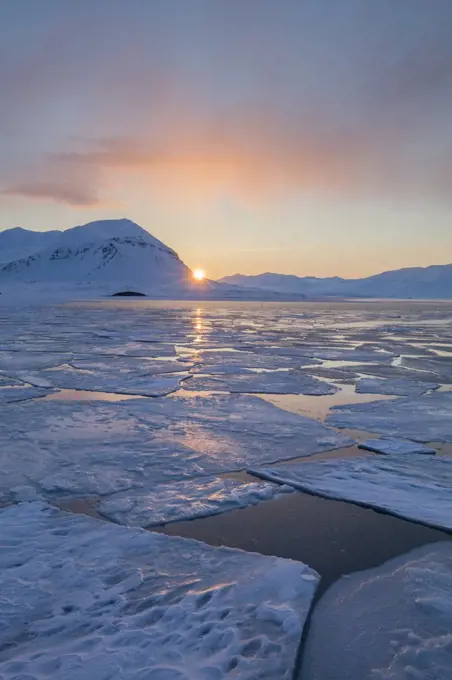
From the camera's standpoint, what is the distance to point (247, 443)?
4.16 m

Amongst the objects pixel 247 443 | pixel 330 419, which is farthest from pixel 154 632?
pixel 330 419

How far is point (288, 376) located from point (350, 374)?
1090 mm

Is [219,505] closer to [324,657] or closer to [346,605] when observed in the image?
[346,605]

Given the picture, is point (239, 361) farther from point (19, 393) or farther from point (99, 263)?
point (99, 263)

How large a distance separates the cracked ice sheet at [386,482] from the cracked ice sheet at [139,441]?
37cm

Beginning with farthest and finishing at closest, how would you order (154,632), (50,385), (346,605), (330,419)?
(50,385) < (330,419) < (346,605) < (154,632)

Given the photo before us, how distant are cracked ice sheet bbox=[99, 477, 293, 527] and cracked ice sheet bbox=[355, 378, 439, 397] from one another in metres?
3.56

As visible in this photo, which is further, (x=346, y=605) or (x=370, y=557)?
(x=370, y=557)

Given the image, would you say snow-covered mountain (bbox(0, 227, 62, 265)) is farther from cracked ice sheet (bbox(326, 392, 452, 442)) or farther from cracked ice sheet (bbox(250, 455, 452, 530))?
cracked ice sheet (bbox(250, 455, 452, 530))

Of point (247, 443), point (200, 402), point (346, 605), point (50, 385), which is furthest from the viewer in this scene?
point (50, 385)

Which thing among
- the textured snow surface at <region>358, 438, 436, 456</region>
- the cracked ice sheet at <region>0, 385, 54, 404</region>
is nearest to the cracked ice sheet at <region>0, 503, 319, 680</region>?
the textured snow surface at <region>358, 438, 436, 456</region>

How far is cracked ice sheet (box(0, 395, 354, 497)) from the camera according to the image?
11.1 feet

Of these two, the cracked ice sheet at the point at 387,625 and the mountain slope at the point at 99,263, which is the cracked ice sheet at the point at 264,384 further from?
the mountain slope at the point at 99,263

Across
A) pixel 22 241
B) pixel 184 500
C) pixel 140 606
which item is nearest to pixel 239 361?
pixel 184 500
